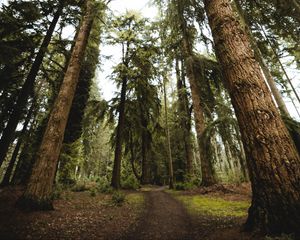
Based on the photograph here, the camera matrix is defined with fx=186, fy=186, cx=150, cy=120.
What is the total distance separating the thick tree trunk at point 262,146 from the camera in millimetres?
2414

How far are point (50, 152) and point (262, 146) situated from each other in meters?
5.50

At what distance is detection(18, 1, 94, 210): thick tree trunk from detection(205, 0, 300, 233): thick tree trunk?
5.01m

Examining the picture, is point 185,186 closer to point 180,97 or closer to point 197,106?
point 197,106

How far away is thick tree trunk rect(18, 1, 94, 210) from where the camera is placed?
4.95 metres

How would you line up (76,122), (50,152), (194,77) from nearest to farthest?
(50,152), (194,77), (76,122)

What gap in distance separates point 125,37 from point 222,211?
12567 millimetres

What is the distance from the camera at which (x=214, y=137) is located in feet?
31.4

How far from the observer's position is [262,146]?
2.60 metres

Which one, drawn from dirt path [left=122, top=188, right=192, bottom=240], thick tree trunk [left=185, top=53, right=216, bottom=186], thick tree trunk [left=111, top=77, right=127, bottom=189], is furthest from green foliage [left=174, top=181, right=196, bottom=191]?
dirt path [left=122, top=188, right=192, bottom=240]

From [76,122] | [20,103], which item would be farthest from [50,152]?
[76,122]

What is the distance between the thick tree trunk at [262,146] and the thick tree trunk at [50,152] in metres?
5.01

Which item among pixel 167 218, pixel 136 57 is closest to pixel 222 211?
pixel 167 218

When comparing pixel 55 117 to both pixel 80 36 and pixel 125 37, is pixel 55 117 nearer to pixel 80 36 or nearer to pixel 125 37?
pixel 80 36

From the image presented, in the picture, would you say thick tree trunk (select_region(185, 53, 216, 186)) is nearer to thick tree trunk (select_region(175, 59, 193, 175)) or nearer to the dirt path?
thick tree trunk (select_region(175, 59, 193, 175))
